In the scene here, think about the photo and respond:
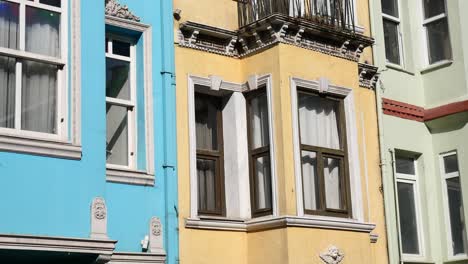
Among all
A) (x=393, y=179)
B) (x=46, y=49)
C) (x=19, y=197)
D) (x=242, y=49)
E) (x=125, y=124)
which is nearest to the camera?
(x=19, y=197)

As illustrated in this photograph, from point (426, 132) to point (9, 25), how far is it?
913 cm

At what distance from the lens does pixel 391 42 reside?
17562mm

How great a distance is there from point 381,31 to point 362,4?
68cm

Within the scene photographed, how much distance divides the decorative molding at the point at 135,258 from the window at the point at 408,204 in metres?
5.63

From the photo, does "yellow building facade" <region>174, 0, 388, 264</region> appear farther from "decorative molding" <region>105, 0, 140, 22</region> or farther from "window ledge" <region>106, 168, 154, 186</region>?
"decorative molding" <region>105, 0, 140, 22</region>

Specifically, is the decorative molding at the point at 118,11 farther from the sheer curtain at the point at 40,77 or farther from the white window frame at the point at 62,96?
the sheer curtain at the point at 40,77

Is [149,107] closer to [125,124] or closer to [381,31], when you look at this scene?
[125,124]

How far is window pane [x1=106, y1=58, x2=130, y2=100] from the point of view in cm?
1332

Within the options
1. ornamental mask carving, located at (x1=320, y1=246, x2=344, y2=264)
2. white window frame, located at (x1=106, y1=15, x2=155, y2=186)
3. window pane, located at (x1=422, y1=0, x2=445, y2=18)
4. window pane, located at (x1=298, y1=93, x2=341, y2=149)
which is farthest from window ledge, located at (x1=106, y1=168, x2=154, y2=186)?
window pane, located at (x1=422, y1=0, x2=445, y2=18)

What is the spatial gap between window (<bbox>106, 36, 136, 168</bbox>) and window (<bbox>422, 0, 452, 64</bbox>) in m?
6.93

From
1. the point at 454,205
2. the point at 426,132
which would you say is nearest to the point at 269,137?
the point at 426,132

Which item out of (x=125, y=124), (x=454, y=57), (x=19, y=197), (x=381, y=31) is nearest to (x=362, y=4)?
(x=381, y=31)

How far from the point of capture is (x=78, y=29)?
1157 cm

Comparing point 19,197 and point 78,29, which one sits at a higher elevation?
point 78,29
